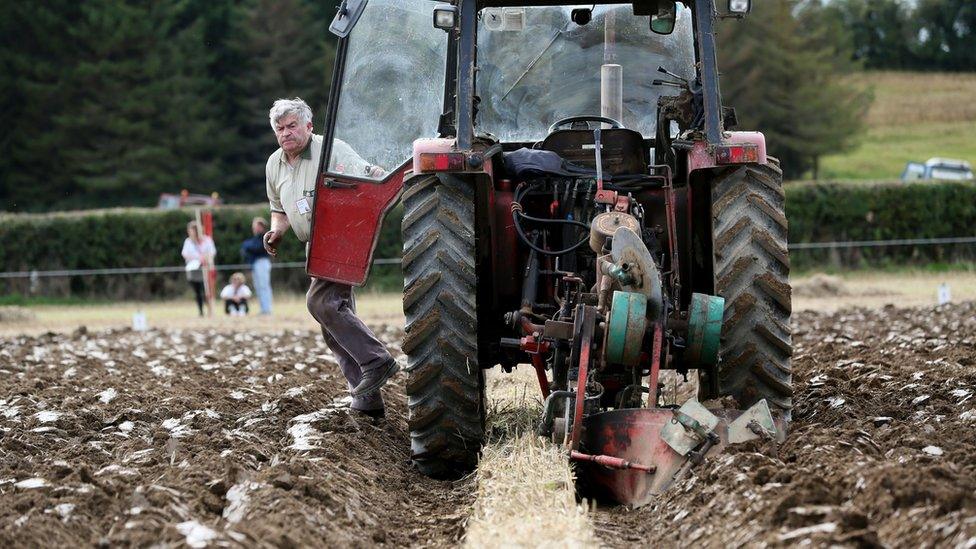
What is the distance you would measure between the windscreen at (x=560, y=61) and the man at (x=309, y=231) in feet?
3.10

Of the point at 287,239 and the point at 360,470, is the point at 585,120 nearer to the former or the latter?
the point at 360,470

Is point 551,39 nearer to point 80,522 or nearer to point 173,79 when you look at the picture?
point 80,522

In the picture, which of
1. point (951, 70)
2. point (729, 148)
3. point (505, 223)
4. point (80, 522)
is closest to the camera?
point (80, 522)

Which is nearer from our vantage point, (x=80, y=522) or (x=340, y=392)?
(x=80, y=522)

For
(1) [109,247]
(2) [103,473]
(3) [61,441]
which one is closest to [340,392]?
(3) [61,441]

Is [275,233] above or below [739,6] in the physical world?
below

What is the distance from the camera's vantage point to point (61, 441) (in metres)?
7.89

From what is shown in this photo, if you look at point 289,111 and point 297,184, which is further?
point 297,184

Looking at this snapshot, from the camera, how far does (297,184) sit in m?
8.69

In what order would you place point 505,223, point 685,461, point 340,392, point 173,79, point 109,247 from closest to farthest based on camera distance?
point 685,461 < point 505,223 < point 340,392 < point 109,247 < point 173,79

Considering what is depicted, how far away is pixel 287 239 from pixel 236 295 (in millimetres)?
6599

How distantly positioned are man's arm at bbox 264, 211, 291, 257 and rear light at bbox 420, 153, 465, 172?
160 cm

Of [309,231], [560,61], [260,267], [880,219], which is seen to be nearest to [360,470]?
[309,231]

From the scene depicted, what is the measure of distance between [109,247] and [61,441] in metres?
22.8
